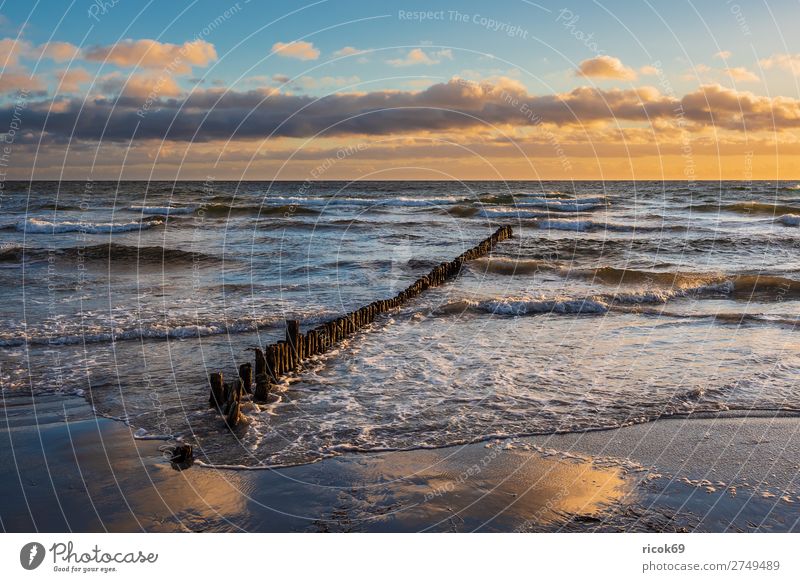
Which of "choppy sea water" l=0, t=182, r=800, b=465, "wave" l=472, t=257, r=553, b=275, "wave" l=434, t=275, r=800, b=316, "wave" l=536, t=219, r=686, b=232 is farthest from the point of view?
"wave" l=536, t=219, r=686, b=232

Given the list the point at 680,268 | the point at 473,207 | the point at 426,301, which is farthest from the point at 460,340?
the point at 473,207

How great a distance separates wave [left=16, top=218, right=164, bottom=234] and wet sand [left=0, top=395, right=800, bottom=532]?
40537 millimetres

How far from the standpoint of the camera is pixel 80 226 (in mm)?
48031

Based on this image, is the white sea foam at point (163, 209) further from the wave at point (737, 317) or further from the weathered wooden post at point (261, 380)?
the weathered wooden post at point (261, 380)

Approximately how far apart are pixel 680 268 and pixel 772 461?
22341 millimetres

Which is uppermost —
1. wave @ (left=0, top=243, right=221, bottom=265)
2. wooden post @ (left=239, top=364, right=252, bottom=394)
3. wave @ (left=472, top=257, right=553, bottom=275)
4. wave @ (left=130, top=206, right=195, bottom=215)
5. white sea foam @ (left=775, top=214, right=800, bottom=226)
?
white sea foam @ (left=775, top=214, right=800, bottom=226)

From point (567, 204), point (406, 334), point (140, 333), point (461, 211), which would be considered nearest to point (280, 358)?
point (406, 334)

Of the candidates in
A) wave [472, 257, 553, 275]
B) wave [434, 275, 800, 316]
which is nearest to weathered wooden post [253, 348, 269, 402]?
wave [434, 275, 800, 316]

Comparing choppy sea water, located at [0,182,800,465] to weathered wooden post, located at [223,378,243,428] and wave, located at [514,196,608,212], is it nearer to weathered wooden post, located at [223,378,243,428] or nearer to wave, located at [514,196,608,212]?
weathered wooden post, located at [223,378,243,428]

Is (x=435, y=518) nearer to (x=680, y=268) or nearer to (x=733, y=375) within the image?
(x=733, y=375)

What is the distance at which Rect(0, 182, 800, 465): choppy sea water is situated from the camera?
34.4 feet

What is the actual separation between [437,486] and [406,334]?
8.80 metres

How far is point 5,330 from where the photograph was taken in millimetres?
16000
